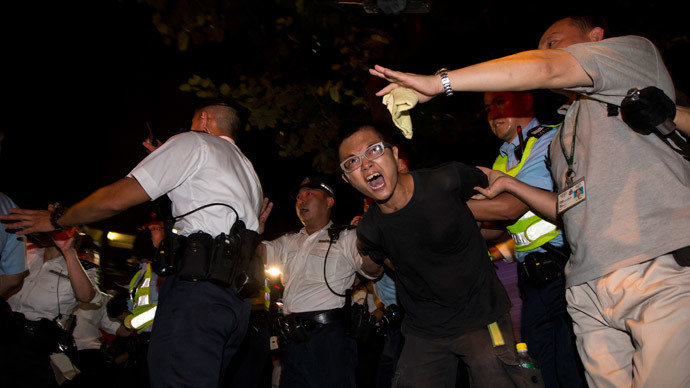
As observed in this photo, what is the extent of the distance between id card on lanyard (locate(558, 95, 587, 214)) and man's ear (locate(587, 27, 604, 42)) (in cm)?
45

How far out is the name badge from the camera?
2.24m

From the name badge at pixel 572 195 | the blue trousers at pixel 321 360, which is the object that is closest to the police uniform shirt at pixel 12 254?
the blue trousers at pixel 321 360

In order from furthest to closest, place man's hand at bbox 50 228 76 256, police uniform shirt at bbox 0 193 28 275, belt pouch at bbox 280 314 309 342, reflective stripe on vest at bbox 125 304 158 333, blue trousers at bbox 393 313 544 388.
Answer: reflective stripe on vest at bbox 125 304 158 333
belt pouch at bbox 280 314 309 342
man's hand at bbox 50 228 76 256
police uniform shirt at bbox 0 193 28 275
blue trousers at bbox 393 313 544 388

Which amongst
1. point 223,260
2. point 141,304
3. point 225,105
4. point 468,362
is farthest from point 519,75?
point 141,304

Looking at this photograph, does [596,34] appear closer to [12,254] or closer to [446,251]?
[446,251]

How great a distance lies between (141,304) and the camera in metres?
5.16

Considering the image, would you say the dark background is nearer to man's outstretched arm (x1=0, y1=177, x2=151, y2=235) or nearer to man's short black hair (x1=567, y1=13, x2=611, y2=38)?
man's outstretched arm (x1=0, y1=177, x2=151, y2=235)

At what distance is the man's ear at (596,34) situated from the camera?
8.62ft

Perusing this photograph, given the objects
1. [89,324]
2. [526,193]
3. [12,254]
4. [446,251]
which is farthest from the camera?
[89,324]

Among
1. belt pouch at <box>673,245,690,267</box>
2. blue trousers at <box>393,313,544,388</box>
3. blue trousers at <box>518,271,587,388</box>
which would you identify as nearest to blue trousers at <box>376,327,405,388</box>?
blue trousers at <box>393,313,544,388</box>

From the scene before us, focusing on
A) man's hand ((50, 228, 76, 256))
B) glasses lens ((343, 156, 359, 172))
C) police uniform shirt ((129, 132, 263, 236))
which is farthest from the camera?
man's hand ((50, 228, 76, 256))

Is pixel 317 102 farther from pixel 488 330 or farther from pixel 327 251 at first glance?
pixel 488 330

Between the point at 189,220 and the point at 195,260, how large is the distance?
1.25ft

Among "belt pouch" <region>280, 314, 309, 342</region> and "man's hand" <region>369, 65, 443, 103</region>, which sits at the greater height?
"man's hand" <region>369, 65, 443, 103</region>
